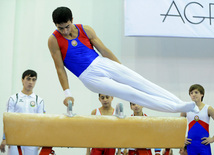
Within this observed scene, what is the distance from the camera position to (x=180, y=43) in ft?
25.1

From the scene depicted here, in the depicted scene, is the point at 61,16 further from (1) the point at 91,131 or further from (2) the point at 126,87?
(1) the point at 91,131

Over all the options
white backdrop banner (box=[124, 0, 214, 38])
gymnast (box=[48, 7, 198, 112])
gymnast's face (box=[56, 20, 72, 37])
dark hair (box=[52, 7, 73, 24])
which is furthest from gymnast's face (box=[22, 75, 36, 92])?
white backdrop banner (box=[124, 0, 214, 38])

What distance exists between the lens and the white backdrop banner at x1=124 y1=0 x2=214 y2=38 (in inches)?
259

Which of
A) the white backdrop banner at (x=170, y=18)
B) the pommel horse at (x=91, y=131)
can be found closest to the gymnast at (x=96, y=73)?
the pommel horse at (x=91, y=131)

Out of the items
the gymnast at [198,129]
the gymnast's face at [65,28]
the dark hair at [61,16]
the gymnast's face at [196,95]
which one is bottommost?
the gymnast at [198,129]

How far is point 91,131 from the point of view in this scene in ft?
11.5

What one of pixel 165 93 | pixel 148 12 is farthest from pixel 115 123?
pixel 148 12

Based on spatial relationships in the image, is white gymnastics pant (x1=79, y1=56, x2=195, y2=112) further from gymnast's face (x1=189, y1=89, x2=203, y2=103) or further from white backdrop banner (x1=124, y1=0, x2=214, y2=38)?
white backdrop banner (x1=124, y1=0, x2=214, y2=38)

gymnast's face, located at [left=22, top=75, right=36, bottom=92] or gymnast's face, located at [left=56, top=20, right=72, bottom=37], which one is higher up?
gymnast's face, located at [left=56, top=20, right=72, bottom=37]

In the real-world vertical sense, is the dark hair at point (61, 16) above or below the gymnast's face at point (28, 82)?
above

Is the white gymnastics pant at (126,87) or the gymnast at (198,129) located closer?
the white gymnastics pant at (126,87)

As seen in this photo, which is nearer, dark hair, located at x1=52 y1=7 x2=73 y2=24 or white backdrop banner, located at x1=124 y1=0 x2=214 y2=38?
dark hair, located at x1=52 y1=7 x2=73 y2=24

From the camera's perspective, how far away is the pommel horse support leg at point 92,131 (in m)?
3.43

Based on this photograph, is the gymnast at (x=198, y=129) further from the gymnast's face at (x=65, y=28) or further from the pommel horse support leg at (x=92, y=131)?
the gymnast's face at (x=65, y=28)
